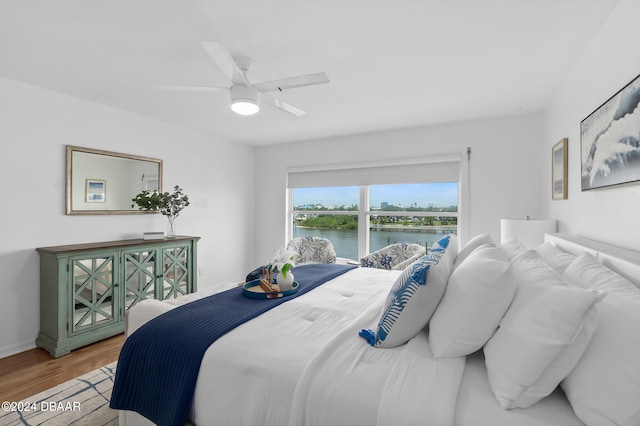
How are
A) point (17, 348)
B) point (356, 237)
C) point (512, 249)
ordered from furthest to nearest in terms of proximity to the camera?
point (356, 237), point (17, 348), point (512, 249)

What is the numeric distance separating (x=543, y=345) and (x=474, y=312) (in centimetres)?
25

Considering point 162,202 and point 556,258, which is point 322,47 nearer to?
point 556,258

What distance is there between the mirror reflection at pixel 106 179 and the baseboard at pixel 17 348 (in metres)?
1.25

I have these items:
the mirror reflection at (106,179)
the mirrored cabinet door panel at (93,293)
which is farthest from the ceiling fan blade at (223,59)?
the mirrored cabinet door panel at (93,293)

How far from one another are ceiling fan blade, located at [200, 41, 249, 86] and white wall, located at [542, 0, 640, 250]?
2118 millimetres

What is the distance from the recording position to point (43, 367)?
254 cm

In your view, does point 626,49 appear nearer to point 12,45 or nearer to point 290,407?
point 290,407

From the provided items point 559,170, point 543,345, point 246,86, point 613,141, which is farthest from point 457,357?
point 559,170

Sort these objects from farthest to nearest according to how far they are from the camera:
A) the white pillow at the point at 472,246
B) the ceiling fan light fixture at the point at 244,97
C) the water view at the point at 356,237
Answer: the water view at the point at 356,237
the ceiling fan light fixture at the point at 244,97
the white pillow at the point at 472,246

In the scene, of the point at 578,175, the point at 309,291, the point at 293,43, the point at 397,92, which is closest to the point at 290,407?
the point at 309,291

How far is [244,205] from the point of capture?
17.2 ft

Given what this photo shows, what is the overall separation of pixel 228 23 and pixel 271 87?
46cm

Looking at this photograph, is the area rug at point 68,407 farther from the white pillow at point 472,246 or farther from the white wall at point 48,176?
the white pillow at point 472,246

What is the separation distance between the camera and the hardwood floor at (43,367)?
224 cm
